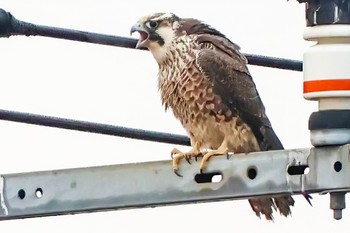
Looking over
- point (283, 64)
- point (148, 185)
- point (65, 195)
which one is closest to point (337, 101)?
point (148, 185)

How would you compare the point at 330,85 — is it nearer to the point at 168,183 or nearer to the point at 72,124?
the point at 168,183

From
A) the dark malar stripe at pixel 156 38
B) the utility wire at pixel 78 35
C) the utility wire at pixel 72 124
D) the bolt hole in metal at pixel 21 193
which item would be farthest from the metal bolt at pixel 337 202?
the dark malar stripe at pixel 156 38

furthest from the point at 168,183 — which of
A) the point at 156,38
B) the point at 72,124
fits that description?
the point at 156,38

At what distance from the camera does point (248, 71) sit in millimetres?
7609

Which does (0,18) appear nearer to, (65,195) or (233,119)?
(65,195)

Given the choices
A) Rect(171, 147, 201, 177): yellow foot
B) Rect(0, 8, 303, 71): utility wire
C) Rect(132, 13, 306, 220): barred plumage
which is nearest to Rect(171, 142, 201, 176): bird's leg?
Rect(171, 147, 201, 177): yellow foot

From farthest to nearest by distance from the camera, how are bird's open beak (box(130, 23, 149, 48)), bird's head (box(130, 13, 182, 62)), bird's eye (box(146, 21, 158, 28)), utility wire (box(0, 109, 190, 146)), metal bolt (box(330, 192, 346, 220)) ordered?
1. bird's eye (box(146, 21, 158, 28))
2. bird's head (box(130, 13, 182, 62))
3. bird's open beak (box(130, 23, 149, 48))
4. utility wire (box(0, 109, 190, 146))
5. metal bolt (box(330, 192, 346, 220))

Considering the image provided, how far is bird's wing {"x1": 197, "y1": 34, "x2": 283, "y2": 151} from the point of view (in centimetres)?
745

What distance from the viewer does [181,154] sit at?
599cm

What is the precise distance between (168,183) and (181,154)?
3.50 ft

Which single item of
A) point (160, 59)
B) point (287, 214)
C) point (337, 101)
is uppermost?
point (160, 59)

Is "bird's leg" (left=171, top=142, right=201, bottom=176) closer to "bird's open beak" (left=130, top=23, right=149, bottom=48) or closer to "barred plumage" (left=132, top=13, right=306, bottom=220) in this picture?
"barred plumage" (left=132, top=13, right=306, bottom=220)

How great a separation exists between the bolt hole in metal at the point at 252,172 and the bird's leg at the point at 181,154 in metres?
0.31

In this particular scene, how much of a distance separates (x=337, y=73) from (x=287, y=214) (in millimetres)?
2438
